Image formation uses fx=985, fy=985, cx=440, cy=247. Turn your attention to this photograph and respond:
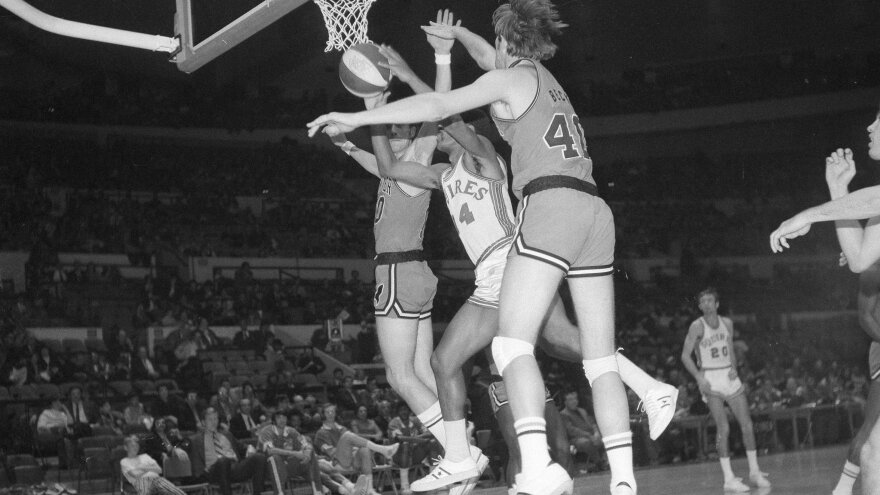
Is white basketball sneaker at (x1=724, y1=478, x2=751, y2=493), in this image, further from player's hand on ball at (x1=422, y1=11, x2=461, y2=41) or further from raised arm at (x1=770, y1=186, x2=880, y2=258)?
player's hand on ball at (x1=422, y1=11, x2=461, y2=41)

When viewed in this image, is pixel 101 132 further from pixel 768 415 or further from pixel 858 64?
pixel 858 64

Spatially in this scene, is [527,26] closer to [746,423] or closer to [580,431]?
[746,423]

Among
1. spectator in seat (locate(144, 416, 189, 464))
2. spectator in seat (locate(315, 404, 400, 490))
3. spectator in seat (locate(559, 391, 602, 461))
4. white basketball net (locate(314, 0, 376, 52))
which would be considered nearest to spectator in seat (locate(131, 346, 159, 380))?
spectator in seat (locate(144, 416, 189, 464))

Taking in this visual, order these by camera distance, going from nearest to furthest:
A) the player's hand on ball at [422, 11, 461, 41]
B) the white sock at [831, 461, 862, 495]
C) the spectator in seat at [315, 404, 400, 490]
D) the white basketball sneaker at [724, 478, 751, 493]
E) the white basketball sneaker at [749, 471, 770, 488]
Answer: the player's hand on ball at [422, 11, 461, 41]
the white sock at [831, 461, 862, 495]
the white basketball sneaker at [724, 478, 751, 493]
the white basketball sneaker at [749, 471, 770, 488]
the spectator in seat at [315, 404, 400, 490]

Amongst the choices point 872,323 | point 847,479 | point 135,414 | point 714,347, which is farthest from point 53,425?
point 872,323

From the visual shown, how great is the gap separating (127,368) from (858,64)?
81.9 feet

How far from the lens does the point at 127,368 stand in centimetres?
1806

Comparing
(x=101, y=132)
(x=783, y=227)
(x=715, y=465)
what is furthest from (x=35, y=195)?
(x=783, y=227)

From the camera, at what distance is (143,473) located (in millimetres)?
12805

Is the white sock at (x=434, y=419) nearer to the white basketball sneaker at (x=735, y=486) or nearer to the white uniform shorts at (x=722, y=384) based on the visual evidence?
the white basketball sneaker at (x=735, y=486)

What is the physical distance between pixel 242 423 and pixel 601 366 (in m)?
11.0

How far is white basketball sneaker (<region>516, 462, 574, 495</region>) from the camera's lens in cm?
462

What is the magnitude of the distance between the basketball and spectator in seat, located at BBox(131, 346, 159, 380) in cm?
1261

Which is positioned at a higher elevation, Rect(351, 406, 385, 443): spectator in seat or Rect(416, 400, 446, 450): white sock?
Rect(416, 400, 446, 450): white sock
